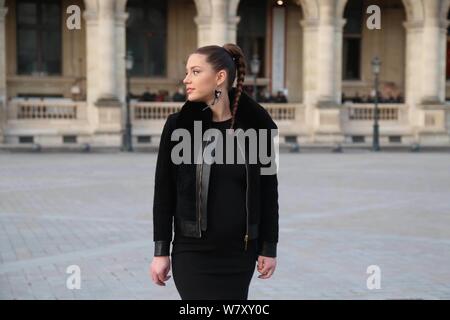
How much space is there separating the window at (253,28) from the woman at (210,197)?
119 ft

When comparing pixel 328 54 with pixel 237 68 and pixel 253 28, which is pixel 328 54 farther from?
pixel 237 68

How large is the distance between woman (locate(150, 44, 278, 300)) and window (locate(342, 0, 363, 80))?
3759 centimetres

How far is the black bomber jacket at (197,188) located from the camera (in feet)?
14.8

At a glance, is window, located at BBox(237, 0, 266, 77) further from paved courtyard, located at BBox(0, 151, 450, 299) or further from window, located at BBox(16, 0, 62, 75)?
paved courtyard, located at BBox(0, 151, 450, 299)

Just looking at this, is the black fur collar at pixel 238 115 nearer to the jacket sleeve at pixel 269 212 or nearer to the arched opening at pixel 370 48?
the jacket sleeve at pixel 269 212

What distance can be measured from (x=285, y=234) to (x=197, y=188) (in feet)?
25.9

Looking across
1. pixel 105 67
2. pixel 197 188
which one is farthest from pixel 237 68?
pixel 105 67

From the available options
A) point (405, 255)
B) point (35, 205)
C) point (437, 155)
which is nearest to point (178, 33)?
point (437, 155)

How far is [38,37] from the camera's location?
126ft

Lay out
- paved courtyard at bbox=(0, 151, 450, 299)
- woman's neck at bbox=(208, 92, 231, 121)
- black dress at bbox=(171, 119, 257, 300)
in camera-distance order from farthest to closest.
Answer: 1. paved courtyard at bbox=(0, 151, 450, 299)
2. woman's neck at bbox=(208, 92, 231, 121)
3. black dress at bbox=(171, 119, 257, 300)

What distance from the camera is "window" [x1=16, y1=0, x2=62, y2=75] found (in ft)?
126

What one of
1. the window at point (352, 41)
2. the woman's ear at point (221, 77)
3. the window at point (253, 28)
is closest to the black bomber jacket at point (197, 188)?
the woman's ear at point (221, 77)

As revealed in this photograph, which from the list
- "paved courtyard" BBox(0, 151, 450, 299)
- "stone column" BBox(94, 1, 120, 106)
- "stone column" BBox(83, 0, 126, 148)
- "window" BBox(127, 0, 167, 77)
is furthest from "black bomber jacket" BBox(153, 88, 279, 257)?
"window" BBox(127, 0, 167, 77)

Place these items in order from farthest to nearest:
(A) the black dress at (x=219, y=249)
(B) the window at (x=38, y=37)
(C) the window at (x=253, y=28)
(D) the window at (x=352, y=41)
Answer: (D) the window at (x=352, y=41) → (C) the window at (x=253, y=28) → (B) the window at (x=38, y=37) → (A) the black dress at (x=219, y=249)
